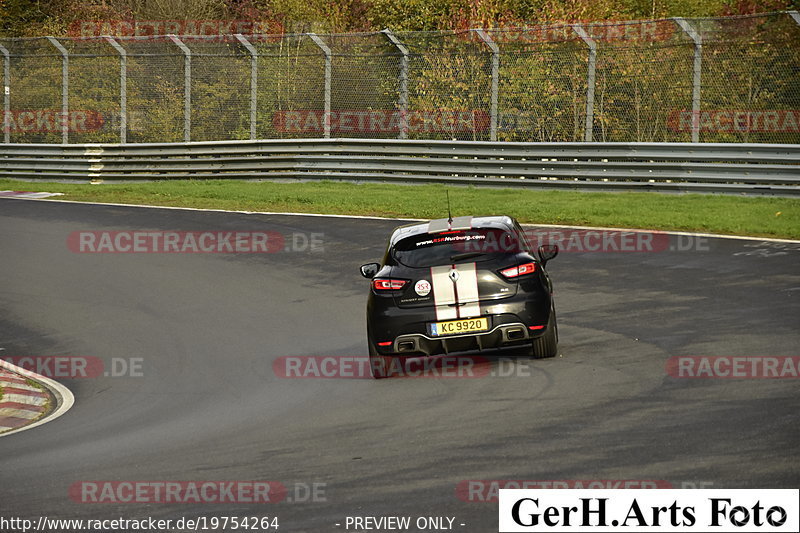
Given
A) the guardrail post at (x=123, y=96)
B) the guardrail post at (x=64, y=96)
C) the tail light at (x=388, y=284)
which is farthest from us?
the guardrail post at (x=64, y=96)

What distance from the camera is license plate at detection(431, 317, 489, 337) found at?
11227 millimetres

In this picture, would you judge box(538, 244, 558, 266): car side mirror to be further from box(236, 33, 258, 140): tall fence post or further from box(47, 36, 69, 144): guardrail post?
box(47, 36, 69, 144): guardrail post

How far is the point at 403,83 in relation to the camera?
26.7 meters

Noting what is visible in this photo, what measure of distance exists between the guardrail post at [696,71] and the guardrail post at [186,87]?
1232cm

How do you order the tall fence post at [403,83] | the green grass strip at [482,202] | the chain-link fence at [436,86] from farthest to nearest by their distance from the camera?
the tall fence post at [403,83] < the chain-link fence at [436,86] < the green grass strip at [482,202]

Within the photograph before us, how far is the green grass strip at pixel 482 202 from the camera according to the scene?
20.1 m

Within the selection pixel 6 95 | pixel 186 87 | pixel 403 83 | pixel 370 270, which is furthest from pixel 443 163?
pixel 370 270

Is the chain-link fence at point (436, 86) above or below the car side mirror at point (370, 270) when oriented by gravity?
above

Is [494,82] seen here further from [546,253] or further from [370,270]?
[370,270]

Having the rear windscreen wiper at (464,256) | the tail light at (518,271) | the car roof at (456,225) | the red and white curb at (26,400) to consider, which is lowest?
the red and white curb at (26,400)

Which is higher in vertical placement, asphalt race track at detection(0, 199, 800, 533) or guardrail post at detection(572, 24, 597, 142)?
guardrail post at detection(572, 24, 597, 142)

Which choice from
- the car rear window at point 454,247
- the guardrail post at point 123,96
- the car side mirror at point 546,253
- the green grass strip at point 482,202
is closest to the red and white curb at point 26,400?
the car rear window at point 454,247

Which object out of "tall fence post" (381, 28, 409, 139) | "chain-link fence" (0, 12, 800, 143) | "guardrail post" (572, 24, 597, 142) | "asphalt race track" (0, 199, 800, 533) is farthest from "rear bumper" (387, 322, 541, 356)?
"tall fence post" (381, 28, 409, 139)

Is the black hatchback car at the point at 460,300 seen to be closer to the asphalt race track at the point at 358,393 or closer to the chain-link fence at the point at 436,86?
the asphalt race track at the point at 358,393
